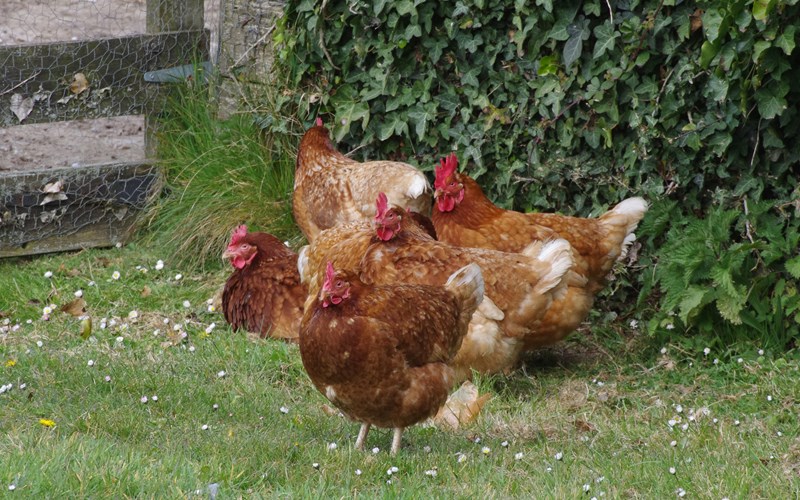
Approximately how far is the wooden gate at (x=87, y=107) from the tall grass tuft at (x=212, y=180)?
0.19 metres

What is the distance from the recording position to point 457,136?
697 centimetres

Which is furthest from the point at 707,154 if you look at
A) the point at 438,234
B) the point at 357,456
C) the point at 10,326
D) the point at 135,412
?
the point at 10,326

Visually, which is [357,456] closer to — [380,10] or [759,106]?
[759,106]

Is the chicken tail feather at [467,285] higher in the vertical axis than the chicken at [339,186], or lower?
higher

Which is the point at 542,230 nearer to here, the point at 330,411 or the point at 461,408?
the point at 461,408

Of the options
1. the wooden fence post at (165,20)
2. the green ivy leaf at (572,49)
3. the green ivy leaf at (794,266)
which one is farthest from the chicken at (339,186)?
the green ivy leaf at (794,266)

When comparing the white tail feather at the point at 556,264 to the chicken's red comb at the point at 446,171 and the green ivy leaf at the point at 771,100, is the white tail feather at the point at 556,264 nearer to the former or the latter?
the chicken's red comb at the point at 446,171

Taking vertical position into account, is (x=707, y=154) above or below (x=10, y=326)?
above

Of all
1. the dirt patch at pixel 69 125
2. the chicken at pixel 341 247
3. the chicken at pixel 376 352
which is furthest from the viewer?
the dirt patch at pixel 69 125

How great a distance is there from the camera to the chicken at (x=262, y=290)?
21.4 ft

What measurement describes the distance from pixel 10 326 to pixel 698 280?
4.21m

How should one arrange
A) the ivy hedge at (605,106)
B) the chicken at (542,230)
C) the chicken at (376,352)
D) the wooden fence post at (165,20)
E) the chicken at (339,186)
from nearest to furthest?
the chicken at (376,352) → the ivy hedge at (605,106) → the chicken at (542,230) → the chicken at (339,186) → the wooden fence post at (165,20)

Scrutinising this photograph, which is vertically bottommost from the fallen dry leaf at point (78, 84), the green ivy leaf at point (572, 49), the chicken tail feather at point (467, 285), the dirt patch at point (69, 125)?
the dirt patch at point (69, 125)

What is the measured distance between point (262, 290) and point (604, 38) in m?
2.54
